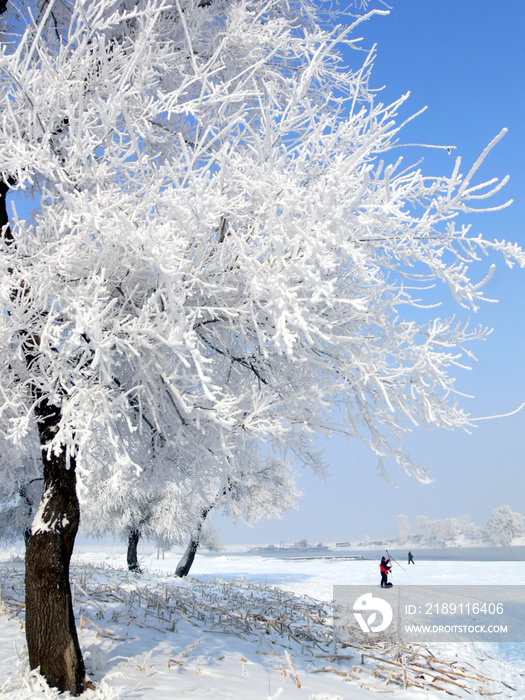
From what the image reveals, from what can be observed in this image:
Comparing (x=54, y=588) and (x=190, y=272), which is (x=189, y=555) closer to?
(x=54, y=588)

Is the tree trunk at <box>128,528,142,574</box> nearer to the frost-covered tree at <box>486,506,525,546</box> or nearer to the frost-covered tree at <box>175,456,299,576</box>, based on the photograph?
the frost-covered tree at <box>175,456,299,576</box>

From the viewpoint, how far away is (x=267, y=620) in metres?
8.05

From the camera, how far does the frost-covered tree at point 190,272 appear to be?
147 inches

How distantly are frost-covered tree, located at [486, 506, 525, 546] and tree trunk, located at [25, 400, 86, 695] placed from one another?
92.7 metres

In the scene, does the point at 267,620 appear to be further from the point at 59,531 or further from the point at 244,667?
the point at 59,531

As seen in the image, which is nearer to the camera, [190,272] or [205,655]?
[190,272]

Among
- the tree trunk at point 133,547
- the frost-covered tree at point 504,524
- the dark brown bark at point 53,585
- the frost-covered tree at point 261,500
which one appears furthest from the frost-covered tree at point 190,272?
the frost-covered tree at point 504,524

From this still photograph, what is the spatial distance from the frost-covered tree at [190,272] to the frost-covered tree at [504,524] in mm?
91960

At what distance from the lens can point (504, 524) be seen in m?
85.2

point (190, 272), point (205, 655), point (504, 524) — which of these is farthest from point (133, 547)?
point (504, 524)

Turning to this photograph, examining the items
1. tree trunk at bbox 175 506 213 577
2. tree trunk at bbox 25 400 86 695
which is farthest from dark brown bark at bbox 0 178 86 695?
tree trunk at bbox 175 506 213 577

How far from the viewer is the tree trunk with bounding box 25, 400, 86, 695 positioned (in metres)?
4.51

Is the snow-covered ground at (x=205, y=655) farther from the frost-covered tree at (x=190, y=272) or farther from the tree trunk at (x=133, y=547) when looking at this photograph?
the tree trunk at (x=133, y=547)

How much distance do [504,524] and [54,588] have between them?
94.3 metres
